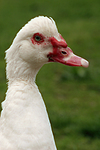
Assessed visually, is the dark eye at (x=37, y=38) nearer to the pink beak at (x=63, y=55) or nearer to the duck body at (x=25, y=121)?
the pink beak at (x=63, y=55)

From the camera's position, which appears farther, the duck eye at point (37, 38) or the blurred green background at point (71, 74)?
the blurred green background at point (71, 74)

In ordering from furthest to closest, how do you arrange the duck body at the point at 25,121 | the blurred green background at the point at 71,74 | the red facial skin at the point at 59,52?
1. the blurred green background at the point at 71,74
2. the red facial skin at the point at 59,52
3. the duck body at the point at 25,121

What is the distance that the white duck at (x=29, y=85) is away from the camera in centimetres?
223

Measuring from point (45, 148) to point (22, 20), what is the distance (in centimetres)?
860

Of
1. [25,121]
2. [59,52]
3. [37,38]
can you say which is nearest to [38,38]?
[37,38]

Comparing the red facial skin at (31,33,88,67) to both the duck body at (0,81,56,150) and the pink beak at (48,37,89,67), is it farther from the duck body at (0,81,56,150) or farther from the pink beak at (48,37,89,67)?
Result: the duck body at (0,81,56,150)

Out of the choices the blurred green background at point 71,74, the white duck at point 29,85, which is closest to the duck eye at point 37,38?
the white duck at point 29,85

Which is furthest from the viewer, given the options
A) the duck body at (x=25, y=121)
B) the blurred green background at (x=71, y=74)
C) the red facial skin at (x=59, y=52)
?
the blurred green background at (x=71, y=74)

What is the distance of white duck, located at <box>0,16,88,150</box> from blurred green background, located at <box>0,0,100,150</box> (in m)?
Result: 2.16

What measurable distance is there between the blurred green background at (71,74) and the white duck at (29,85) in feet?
7.09

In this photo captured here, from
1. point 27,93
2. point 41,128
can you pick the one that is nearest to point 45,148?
point 41,128

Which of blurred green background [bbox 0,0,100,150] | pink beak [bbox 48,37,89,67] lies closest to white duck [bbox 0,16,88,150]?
pink beak [bbox 48,37,89,67]

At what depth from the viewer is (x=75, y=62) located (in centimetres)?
238

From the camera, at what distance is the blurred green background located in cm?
465
